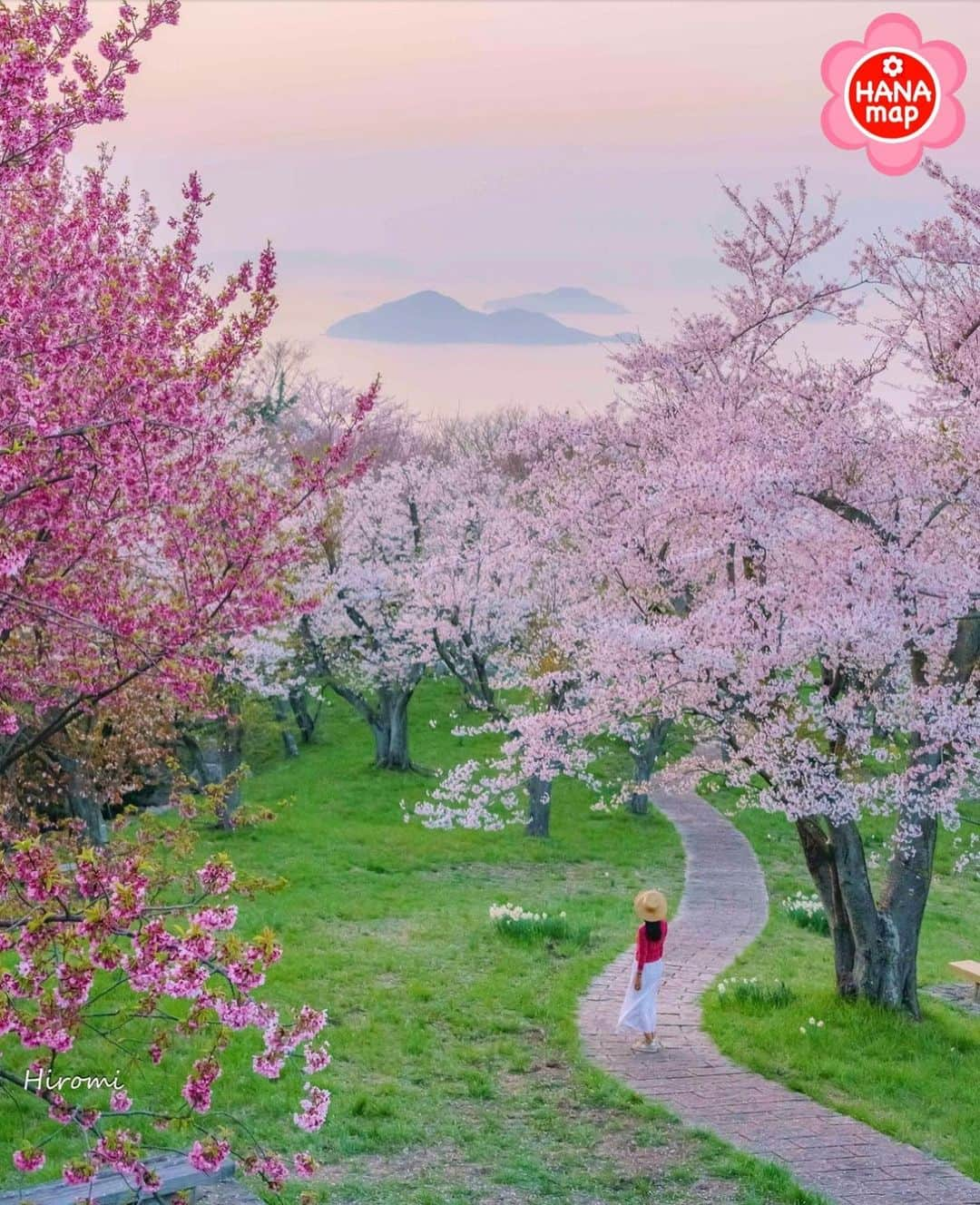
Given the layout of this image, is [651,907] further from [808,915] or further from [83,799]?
[83,799]

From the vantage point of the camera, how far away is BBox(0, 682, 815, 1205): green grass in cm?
793

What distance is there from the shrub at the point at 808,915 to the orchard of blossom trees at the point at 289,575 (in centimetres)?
444

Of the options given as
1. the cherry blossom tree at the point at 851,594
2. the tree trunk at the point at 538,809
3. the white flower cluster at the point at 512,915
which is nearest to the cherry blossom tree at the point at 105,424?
the cherry blossom tree at the point at 851,594

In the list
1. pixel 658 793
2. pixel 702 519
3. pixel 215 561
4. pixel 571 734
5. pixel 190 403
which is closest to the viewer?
pixel 190 403

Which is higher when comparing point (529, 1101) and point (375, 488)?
point (375, 488)

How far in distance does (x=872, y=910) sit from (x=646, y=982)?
106 inches

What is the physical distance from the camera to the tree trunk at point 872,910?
11.6 meters

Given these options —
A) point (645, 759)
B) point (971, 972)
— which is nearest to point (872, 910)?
point (971, 972)

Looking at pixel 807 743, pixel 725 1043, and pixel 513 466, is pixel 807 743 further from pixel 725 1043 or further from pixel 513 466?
pixel 513 466

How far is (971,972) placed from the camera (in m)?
13.7

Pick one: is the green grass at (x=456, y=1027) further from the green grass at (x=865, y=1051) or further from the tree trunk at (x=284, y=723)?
the tree trunk at (x=284, y=723)

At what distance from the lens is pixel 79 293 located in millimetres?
7078

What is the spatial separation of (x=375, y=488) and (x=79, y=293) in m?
24.4

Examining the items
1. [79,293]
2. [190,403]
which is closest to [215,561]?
[190,403]
